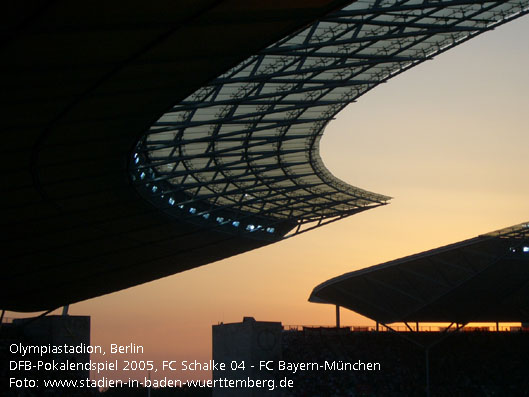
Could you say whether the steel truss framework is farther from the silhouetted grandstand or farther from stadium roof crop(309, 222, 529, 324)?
the silhouetted grandstand

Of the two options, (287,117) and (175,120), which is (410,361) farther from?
(175,120)

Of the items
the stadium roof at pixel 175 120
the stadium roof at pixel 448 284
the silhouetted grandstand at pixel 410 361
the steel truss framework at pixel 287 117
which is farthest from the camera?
the silhouetted grandstand at pixel 410 361

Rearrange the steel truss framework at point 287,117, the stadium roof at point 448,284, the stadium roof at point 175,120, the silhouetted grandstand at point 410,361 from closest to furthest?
the stadium roof at point 175,120
the steel truss framework at point 287,117
the stadium roof at point 448,284
the silhouetted grandstand at point 410,361

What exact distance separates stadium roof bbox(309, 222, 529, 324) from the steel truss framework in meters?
9.66

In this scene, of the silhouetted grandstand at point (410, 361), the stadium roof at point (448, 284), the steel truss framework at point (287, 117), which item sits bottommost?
the silhouetted grandstand at point (410, 361)

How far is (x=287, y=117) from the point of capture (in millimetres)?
38156

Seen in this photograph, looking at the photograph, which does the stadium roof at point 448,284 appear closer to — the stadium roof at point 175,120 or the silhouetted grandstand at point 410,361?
the silhouetted grandstand at point 410,361

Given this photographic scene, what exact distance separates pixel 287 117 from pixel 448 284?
3013cm

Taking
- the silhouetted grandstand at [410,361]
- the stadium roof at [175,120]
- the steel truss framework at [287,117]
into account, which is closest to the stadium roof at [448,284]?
the silhouetted grandstand at [410,361]

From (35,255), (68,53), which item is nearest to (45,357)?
(35,255)

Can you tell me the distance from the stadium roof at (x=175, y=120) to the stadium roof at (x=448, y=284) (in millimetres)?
8615

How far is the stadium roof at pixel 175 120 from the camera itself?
17.4m

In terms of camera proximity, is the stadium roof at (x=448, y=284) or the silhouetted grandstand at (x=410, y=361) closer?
the stadium roof at (x=448, y=284)

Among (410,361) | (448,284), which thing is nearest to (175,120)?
(448,284)
